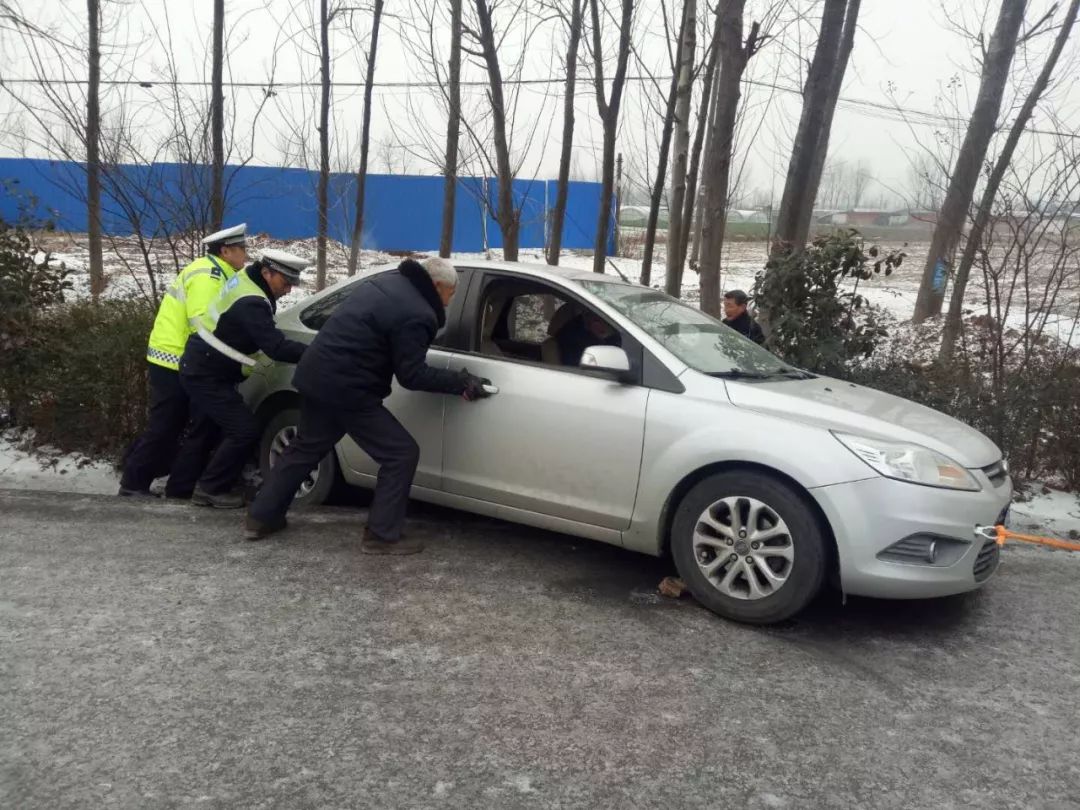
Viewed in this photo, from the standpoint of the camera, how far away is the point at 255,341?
5.01 meters

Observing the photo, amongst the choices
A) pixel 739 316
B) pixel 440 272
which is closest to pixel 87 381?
pixel 440 272

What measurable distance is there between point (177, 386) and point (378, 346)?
1.86 metres

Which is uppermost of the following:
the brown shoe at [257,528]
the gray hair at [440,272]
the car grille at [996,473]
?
the gray hair at [440,272]

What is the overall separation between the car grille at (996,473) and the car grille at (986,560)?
294 millimetres

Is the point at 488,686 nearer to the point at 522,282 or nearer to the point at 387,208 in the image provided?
the point at 522,282

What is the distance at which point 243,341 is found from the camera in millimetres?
5195

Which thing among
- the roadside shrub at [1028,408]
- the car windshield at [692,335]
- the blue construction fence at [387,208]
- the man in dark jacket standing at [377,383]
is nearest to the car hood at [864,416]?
the car windshield at [692,335]

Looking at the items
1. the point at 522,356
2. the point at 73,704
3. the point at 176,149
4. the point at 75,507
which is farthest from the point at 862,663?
the point at 176,149

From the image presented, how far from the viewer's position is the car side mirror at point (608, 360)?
4199 mm

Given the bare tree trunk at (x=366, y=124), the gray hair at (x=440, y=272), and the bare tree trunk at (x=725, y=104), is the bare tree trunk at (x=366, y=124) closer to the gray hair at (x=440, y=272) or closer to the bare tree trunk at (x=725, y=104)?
the bare tree trunk at (x=725, y=104)

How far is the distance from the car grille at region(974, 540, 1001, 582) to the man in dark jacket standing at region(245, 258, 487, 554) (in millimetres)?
2469

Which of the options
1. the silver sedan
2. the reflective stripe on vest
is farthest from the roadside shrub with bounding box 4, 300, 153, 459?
the silver sedan

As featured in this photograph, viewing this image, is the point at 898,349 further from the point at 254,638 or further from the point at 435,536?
the point at 254,638

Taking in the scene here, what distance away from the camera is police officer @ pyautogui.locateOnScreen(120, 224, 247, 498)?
17.4 feet
